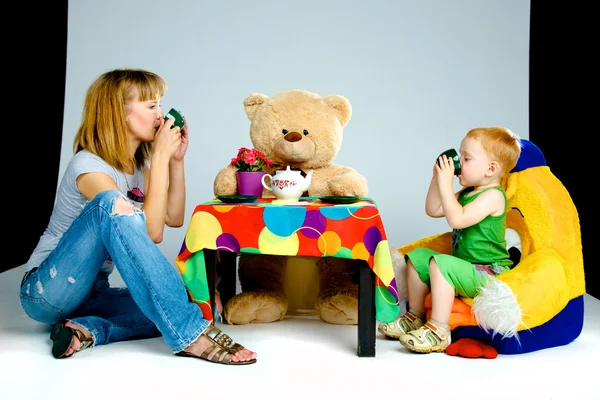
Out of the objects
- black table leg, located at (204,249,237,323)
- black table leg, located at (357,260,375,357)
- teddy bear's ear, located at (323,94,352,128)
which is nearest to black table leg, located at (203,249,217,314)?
black table leg, located at (204,249,237,323)

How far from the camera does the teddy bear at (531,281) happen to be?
2250mm

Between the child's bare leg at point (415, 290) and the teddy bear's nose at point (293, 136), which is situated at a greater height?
the teddy bear's nose at point (293, 136)

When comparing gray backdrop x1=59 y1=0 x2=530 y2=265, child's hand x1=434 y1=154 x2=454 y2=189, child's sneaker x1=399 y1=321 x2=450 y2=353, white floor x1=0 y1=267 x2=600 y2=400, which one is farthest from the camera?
gray backdrop x1=59 y1=0 x2=530 y2=265

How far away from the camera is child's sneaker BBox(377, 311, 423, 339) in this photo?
2.43 metres

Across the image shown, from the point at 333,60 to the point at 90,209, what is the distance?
8.60ft

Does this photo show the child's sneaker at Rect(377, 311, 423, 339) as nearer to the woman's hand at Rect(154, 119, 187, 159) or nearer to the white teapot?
the white teapot

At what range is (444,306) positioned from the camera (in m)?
2.29

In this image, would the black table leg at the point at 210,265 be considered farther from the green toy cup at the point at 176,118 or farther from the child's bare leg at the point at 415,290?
the child's bare leg at the point at 415,290

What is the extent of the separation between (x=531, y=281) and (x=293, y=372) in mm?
834

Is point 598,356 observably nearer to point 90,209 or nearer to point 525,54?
point 90,209

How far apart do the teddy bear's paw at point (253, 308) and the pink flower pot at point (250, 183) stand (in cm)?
38

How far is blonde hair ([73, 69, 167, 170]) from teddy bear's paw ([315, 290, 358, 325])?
34.7 inches

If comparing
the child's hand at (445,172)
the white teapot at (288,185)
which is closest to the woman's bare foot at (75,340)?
the white teapot at (288,185)

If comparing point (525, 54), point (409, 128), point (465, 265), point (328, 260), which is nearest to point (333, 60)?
point (409, 128)
